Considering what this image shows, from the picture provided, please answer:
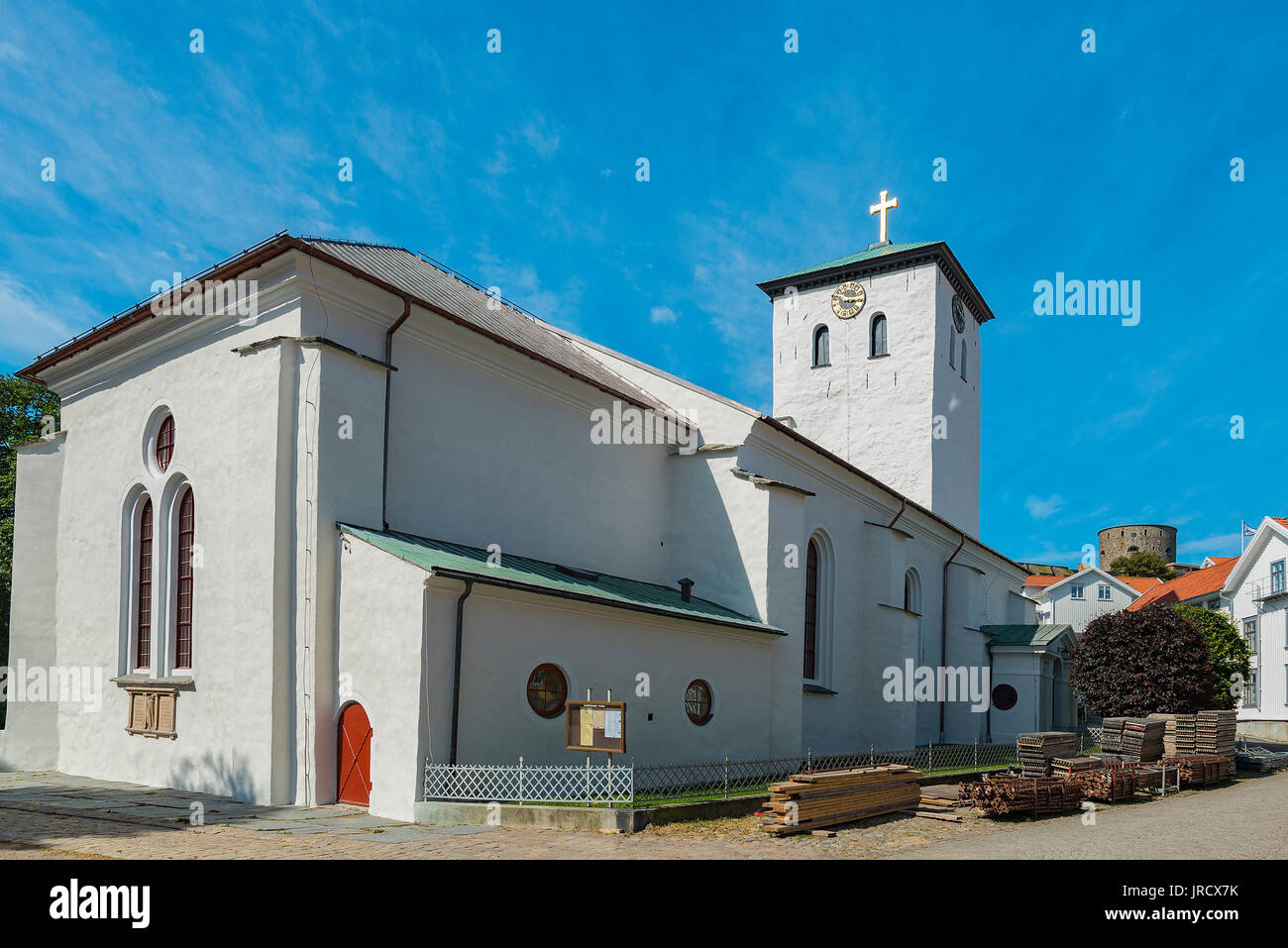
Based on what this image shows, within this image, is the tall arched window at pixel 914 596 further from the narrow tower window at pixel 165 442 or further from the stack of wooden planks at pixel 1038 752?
the narrow tower window at pixel 165 442

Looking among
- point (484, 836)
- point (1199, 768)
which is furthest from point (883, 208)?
point (484, 836)

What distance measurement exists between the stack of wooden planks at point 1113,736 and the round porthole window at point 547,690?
14971 mm

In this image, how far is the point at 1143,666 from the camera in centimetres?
2936

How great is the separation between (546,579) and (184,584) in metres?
6.69

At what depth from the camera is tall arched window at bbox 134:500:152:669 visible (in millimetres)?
17984

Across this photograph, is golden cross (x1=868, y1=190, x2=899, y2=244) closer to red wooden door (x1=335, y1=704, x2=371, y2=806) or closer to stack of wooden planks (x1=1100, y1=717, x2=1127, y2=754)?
stack of wooden planks (x1=1100, y1=717, x2=1127, y2=754)

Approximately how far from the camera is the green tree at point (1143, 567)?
306 ft

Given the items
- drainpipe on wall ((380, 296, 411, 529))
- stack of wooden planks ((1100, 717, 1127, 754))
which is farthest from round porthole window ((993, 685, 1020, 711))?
drainpipe on wall ((380, 296, 411, 529))

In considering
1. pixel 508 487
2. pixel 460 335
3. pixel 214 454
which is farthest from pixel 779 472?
pixel 214 454

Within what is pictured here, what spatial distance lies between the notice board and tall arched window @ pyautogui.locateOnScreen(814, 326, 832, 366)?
29.4 m

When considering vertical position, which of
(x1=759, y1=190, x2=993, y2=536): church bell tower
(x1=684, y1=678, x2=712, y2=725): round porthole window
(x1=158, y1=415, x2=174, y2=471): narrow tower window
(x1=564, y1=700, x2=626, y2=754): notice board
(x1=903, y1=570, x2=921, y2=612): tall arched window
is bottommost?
(x1=684, y1=678, x2=712, y2=725): round porthole window

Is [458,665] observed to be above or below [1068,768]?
above

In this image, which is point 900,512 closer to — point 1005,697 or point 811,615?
point 811,615

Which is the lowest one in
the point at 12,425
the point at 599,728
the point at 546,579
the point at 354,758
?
the point at 354,758
